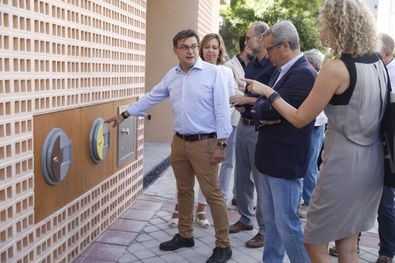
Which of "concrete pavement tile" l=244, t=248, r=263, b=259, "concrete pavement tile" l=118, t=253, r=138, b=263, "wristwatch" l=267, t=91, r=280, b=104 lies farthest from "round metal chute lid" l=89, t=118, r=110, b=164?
"wristwatch" l=267, t=91, r=280, b=104

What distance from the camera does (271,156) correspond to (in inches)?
127

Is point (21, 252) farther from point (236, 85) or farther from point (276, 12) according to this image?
point (276, 12)

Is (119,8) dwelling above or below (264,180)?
above

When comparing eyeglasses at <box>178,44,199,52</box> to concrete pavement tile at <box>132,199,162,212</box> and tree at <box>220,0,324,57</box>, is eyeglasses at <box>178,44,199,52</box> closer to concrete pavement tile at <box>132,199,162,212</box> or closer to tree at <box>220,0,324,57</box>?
concrete pavement tile at <box>132,199,162,212</box>

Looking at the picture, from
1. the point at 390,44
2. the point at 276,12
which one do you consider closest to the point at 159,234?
the point at 390,44

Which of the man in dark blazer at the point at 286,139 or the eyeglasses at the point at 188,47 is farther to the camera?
the eyeglasses at the point at 188,47

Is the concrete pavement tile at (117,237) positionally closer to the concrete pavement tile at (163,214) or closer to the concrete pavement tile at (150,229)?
the concrete pavement tile at (150,229)

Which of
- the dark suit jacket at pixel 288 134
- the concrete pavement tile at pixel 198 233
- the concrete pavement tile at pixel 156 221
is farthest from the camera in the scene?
the concrete pavement tile at pixel 156 221

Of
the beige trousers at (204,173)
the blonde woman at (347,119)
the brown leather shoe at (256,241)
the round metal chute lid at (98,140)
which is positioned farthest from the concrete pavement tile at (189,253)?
the blonde woman at (347,119)

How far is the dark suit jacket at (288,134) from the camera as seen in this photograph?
10.1ft

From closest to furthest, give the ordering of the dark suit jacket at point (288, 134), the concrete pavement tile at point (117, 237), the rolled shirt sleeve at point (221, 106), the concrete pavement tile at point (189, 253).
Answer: the dark suit jacket at point (288, 134)
the rolled shirt sleeve at point (221, 106)
the concrete pavement tile at point (189, 253)
the concrete pavement tile at point (117, 237)

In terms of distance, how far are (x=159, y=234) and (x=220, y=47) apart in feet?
6.47

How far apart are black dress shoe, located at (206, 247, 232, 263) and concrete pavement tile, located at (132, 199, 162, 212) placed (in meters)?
1.44

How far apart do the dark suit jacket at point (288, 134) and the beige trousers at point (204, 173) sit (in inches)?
28.1
